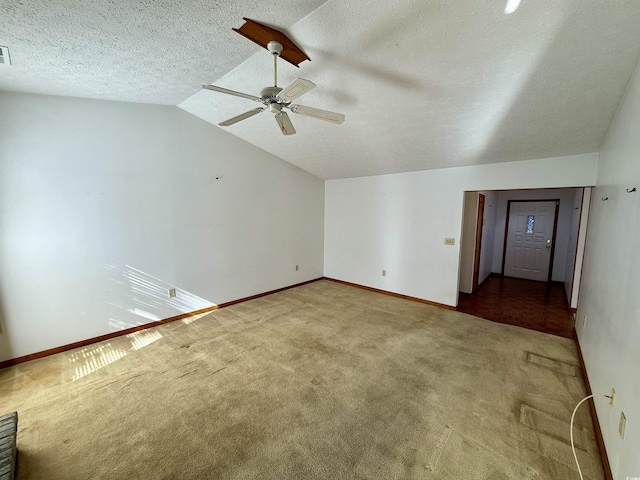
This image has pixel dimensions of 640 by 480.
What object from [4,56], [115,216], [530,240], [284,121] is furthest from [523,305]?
[4,56]

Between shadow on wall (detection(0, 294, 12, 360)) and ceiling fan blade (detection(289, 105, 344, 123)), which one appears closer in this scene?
ceiling fan blade (detection(289, 105, 344, 123))

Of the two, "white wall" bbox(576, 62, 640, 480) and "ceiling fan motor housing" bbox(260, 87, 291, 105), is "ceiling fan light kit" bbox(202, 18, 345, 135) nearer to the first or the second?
"ceiling fan motor housing" bbox(260, 87, 291, 105)

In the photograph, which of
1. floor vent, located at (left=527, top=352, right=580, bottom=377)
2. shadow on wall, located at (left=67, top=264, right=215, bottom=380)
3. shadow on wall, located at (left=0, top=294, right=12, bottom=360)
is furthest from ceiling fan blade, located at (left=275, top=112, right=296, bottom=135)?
floor vent, located at (left=527, top=352, right=580, bottom=377)

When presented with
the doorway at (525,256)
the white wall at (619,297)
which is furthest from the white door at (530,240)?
the white wall at (619,297)

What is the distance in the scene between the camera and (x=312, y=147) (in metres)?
3.98

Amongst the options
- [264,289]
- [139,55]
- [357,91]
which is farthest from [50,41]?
[264,289]

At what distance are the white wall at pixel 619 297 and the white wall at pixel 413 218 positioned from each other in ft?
2.70

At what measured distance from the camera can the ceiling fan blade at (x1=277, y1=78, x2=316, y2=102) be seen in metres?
1.59

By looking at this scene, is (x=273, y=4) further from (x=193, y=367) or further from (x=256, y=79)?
(x=193, y=367)

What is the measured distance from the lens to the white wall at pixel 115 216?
99.3 inches

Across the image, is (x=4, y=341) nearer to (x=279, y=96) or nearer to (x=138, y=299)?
(x=138, y=299)

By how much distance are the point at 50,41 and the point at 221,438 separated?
118 inches

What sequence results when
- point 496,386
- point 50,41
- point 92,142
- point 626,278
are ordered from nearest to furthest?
point 626,278 → point 50,41 → point 496,386 → point 92,142

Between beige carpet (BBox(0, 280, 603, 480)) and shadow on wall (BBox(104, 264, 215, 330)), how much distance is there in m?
0.25
